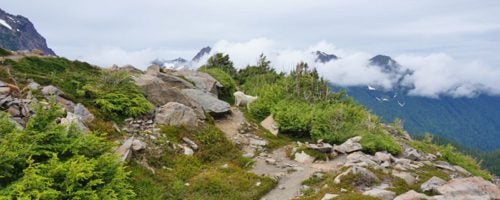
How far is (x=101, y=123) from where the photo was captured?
24.7 m

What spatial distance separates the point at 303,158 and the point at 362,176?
593 centimetres

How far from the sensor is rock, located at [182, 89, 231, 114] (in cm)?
3334

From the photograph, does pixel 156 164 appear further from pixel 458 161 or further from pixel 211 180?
pixel 458 161

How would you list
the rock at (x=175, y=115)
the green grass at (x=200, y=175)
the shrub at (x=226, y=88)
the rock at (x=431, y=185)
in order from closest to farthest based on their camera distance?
the rock at (x=431, y=185) < the green grass at (x=200, y=175) < the rock at (x=175, y=115) < the shrub at (x=226, y=88)

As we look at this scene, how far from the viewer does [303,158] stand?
86.3 feet

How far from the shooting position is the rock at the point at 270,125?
106 ft

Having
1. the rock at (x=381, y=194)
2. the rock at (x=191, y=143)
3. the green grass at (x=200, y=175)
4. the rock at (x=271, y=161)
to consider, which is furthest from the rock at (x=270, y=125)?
the rock at (x=381, y=194)

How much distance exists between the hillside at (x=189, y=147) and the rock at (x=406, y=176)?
0.45 feet

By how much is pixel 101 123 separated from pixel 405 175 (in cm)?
1558

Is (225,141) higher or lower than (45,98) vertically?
lower

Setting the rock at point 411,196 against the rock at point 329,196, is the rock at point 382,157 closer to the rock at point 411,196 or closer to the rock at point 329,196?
the rock at point 411,196

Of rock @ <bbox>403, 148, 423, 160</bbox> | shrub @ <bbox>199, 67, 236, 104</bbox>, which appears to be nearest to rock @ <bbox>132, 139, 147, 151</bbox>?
rock @ <bbox>403, 148, 423, 160</bbox>

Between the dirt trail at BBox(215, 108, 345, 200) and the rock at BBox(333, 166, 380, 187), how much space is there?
78.4 inches

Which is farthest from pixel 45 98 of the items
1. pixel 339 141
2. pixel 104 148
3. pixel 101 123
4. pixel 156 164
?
pixel 339 141
